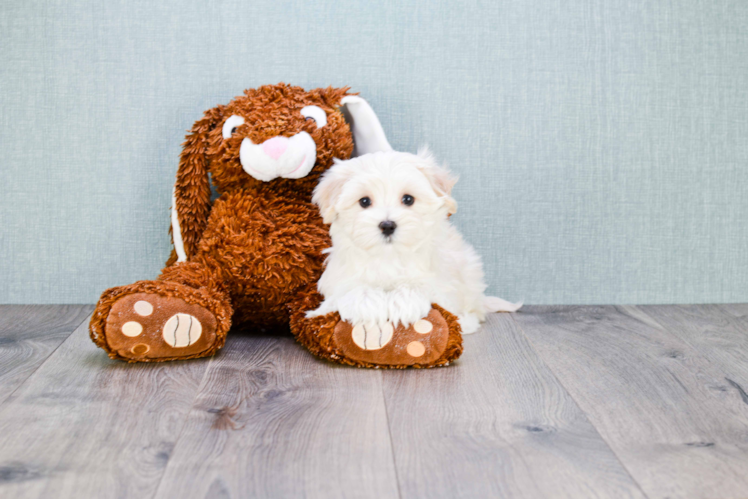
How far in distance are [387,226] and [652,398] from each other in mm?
507

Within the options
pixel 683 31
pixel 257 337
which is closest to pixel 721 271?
pixel 683 31

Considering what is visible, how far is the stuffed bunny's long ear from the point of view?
145cm

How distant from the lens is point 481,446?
2.88ft

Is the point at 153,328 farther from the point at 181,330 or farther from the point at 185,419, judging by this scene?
the point at 185,419

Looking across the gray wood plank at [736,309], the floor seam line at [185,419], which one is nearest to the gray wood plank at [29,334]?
the floor seam line at [185,419]

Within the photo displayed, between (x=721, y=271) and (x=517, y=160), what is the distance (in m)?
0.61

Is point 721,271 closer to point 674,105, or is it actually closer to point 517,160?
point 674,105

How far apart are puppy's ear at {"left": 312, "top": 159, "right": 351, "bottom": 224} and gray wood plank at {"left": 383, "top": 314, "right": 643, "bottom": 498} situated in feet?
1.02

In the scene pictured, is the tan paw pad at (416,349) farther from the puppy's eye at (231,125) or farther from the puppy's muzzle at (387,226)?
the puppy's eye at (231,125)

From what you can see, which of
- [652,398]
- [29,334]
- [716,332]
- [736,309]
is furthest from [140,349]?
[736,309]

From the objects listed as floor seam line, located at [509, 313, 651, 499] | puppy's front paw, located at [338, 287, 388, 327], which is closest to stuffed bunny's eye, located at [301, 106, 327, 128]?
puppy's front paw, located at [338, 287, 388, 327]

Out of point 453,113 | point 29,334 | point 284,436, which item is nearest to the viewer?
point 284,436

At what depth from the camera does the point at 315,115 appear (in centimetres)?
138

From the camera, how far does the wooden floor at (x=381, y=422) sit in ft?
2.59
